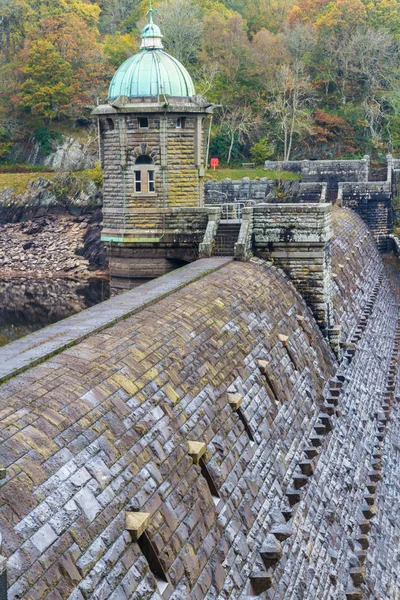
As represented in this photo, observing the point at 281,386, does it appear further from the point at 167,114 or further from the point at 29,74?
the point at 29,74

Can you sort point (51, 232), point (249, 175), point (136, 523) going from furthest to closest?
point (51, 232) → point (249, 175) → point (136, 523)

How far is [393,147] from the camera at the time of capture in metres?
84.4

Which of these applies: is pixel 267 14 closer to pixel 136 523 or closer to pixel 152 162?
pixel 152 162

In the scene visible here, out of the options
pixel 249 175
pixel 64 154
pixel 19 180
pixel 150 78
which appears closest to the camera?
pixel 150 78

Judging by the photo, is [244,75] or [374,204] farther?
[244,75]

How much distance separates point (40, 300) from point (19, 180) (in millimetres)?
21294

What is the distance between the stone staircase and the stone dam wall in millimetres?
3188

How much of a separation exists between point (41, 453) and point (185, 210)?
23.6 meters

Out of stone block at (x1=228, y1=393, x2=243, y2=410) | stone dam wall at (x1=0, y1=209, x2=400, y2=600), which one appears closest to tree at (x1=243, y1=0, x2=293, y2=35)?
stone dam wall at (x1=0, y1=209, x2=400, y2=600)

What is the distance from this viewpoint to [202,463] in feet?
49.6

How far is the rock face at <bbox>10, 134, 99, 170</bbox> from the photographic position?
276ft

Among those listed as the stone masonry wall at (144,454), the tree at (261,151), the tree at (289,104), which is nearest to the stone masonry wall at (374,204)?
the tree at (289,104)

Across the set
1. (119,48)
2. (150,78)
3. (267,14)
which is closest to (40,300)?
(150,78)

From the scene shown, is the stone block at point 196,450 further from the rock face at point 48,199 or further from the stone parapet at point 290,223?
the rock face at point 48,199
